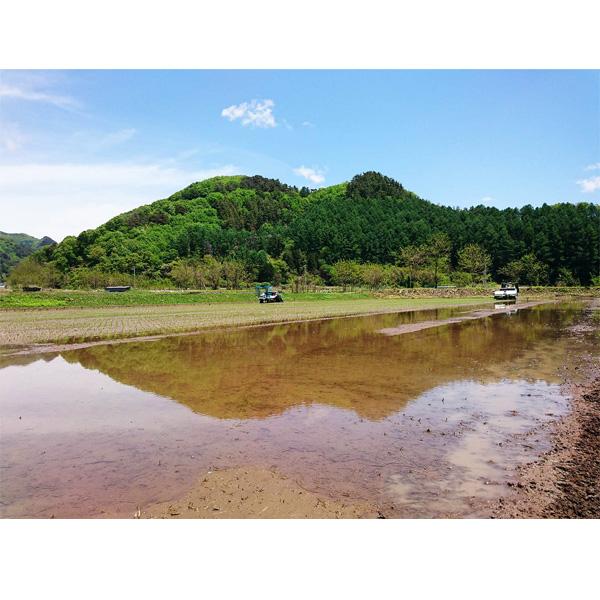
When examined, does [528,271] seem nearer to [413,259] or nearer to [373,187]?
[413,259]

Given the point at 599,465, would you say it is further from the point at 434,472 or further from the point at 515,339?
the point at 515,339

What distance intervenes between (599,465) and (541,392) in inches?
169

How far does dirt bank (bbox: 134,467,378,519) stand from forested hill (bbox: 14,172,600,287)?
205ft

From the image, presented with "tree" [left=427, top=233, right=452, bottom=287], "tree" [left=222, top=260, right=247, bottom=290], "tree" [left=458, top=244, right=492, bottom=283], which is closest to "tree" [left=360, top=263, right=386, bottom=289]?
"tree" [left=427, top=233, right=452, bottom=287]

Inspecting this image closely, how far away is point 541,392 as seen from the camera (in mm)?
9953

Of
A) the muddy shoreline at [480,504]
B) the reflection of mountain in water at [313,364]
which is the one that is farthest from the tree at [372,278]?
the muddy shoreline at [480,504]

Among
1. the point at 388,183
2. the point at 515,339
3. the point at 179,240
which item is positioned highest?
the point at 388,183

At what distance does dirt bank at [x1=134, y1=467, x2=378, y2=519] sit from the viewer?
16.1ft

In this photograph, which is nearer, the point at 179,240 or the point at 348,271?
the point at 348,271

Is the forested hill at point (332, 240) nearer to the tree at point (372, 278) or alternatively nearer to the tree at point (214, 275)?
the tree at point (214, 275)

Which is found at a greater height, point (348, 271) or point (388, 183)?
point (388, 183)

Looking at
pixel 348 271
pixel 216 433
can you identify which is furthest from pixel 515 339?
pixel 348 271

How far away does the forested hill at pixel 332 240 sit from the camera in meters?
81.5
